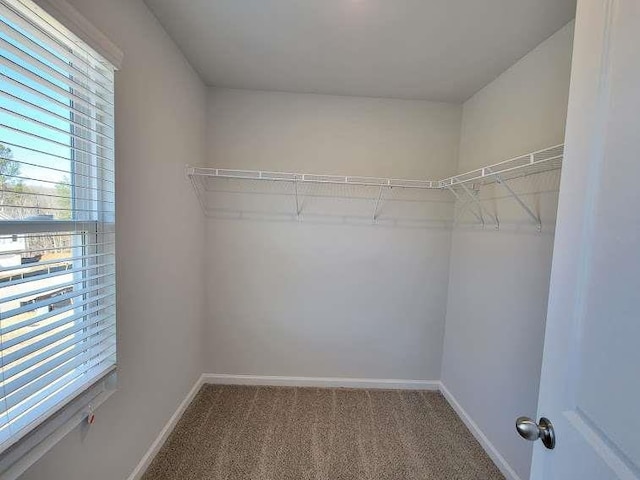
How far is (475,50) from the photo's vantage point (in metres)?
1.69

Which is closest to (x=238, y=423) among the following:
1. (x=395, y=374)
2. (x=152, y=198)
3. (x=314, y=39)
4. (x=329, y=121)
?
(x=395, y=374)

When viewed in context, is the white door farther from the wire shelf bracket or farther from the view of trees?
the view of trees

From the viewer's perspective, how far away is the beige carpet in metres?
1.69

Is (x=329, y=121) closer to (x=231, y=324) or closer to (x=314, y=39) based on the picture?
(x=314, y=39)

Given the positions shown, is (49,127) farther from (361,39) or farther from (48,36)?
(361,39)

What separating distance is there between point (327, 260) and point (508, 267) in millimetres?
1246

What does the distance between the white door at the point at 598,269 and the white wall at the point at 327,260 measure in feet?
5.53

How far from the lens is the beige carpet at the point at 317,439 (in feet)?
5.54

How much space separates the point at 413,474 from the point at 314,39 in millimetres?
2490

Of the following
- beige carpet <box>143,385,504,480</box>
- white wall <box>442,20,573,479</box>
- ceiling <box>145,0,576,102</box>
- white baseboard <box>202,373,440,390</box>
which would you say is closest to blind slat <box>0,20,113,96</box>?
ceiling <box>145,0,576,102</box>

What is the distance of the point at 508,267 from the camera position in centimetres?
176

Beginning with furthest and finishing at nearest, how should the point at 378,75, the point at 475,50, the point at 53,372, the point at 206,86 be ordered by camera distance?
the point at 206,86 → the point at 378,75 → the point at 475,50 → the point at 53,372

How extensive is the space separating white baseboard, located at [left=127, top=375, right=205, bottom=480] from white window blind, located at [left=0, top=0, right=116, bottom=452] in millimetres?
693

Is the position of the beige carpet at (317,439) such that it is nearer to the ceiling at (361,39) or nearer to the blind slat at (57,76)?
the blind slat at (57,76)
